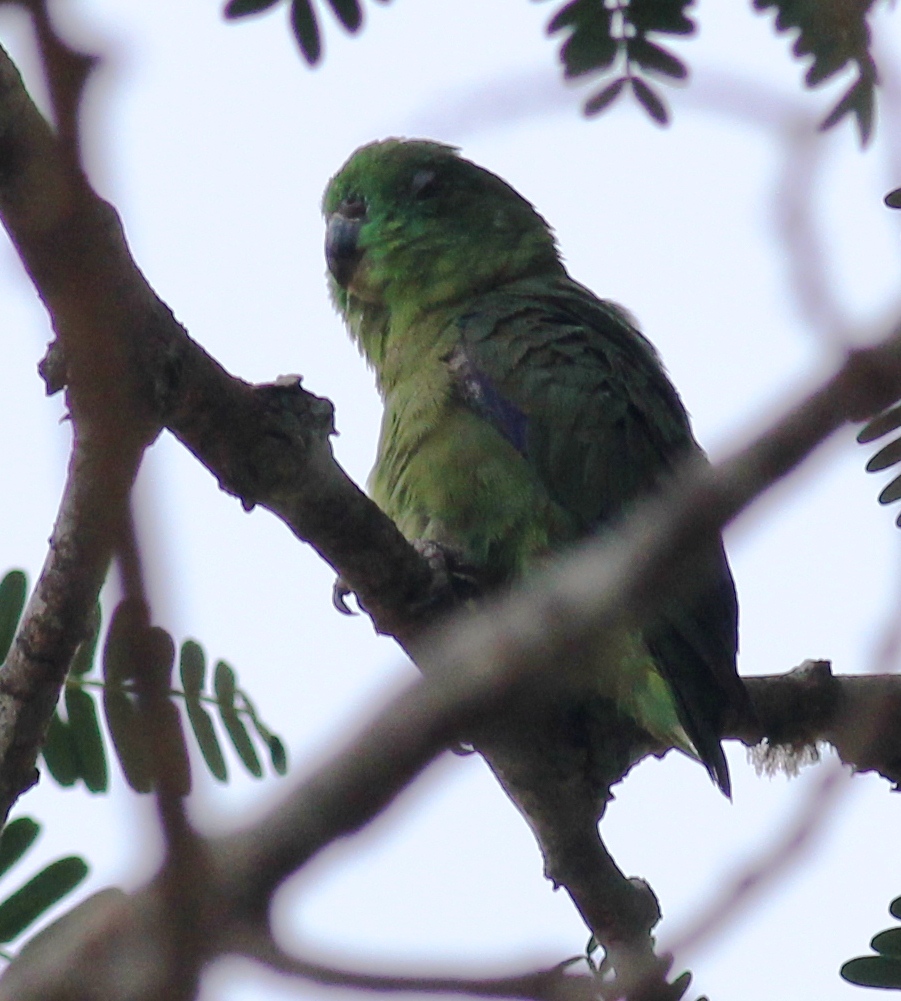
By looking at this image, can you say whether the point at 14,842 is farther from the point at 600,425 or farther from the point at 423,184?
the point at 423,184

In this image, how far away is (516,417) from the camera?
3.87m

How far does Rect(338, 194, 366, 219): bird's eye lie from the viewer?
4.75 metres

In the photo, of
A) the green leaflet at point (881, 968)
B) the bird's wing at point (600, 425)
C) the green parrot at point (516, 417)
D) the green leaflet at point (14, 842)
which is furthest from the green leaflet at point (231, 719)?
the green leaflet at point (881, 968)

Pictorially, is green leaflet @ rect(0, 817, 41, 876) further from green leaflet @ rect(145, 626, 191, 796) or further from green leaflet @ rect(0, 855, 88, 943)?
green leaflet @ rect(145, 626, 191, 796)

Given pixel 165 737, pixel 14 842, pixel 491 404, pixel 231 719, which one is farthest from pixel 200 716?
pixel 165 737

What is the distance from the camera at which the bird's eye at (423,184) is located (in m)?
4.75

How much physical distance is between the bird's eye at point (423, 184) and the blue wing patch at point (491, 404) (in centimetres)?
98

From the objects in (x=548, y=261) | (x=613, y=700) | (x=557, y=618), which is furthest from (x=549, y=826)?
(x=557, y=618)

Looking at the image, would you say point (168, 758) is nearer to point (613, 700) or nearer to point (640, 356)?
point (613, 700)

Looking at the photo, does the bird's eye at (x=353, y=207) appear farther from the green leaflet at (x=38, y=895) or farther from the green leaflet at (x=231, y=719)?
the green leaflet at (x=38, y=895)

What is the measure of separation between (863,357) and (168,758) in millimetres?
500

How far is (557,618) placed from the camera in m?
0.90

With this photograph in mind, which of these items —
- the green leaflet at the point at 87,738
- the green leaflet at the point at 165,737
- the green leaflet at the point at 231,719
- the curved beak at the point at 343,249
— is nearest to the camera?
the green leaflet at the point at 165,737

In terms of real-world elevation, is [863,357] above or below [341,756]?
above
